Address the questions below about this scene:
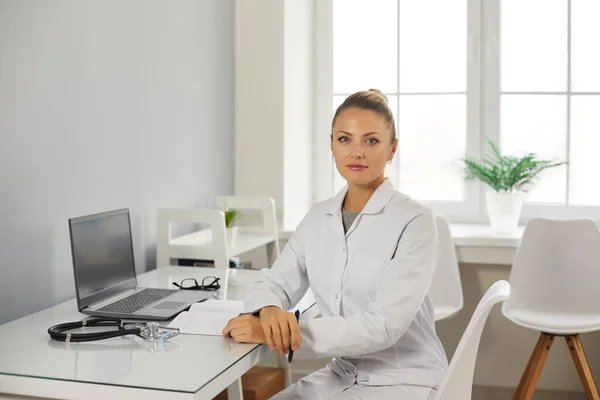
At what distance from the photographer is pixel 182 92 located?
9.91 ft

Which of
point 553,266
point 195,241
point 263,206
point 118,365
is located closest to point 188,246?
point 195,241

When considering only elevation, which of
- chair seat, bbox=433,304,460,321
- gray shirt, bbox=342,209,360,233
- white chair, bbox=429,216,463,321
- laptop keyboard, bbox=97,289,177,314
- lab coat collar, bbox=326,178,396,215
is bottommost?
chair seat, bbox=433,304,460,321

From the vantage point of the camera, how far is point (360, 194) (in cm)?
195

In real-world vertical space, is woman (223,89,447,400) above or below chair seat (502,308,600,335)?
above

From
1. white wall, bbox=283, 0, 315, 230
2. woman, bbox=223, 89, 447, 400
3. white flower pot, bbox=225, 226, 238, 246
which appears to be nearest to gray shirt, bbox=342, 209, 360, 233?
woman, bbox=223, 89, 447, 400

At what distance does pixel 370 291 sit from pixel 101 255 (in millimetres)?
721

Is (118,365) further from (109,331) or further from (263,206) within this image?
(263,206)

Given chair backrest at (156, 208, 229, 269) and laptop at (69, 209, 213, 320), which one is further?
chair backrest at (156, 208, 229, 269)

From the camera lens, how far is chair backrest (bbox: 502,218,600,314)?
313 centimetres

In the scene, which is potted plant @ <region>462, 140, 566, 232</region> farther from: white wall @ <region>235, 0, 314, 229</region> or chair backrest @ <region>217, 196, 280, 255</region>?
chair backrest @ <region>217, 196, 280, 255</region>

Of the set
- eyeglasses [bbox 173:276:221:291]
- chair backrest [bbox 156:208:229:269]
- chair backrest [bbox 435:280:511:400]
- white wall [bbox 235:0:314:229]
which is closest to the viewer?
chair backrest [bbox 435:280:511:400]

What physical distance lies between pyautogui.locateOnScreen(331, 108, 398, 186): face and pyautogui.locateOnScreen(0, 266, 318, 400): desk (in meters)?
0.46

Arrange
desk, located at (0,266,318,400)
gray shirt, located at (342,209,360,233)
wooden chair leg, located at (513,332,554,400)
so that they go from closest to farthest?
desk, located at (0,266,318,400) < gray shirt, located at (342,209,360,233) < wooden chair leg, located at (513,332,554,400)

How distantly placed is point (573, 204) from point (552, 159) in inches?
9.1
